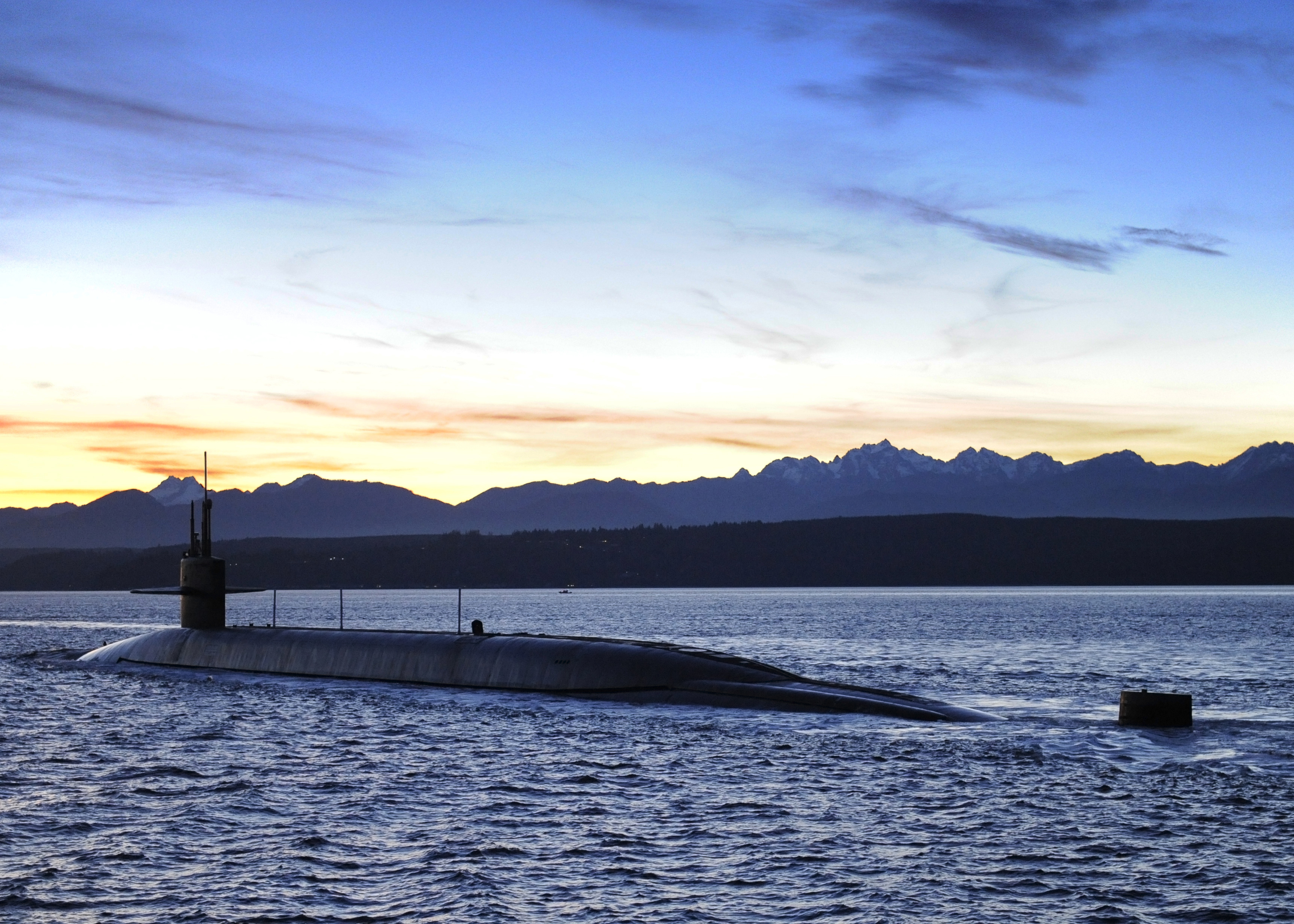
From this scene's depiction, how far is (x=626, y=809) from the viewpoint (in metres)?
21.2

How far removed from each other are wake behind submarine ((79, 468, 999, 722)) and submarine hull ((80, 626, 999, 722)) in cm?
4

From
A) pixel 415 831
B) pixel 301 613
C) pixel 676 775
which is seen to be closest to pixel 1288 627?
pixel 676 775

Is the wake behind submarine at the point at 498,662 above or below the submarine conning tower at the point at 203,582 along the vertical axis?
below

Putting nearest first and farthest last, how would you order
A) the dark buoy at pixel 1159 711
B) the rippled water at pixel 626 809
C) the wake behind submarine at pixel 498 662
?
1. the rippled water at pixel 626 809
2. the dark buoy at pixel 1159 711
3. the wake behind submarine at pixel 498 662

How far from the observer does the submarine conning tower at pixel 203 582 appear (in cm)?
4794

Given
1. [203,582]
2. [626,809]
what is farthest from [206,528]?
[626,809]

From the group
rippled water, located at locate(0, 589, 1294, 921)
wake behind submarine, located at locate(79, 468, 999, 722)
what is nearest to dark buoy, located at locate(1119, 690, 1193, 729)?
rippled water, located at locate(0, 589, 1294, 921)

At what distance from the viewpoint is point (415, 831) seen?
63.6 feet

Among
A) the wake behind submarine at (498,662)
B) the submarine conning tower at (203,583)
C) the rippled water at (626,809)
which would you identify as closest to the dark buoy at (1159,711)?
the rippled water at (626,809)

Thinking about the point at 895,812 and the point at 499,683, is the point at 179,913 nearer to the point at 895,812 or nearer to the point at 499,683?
Result: the point at 895,812

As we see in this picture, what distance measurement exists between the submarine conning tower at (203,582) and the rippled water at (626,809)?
6.38 meters

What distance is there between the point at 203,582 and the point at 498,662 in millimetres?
16708

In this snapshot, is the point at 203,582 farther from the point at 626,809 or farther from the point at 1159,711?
the point at 1159,711

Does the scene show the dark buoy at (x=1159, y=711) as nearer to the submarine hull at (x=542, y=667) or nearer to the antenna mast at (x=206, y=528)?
the submarine hull at (x=542, y=667)
